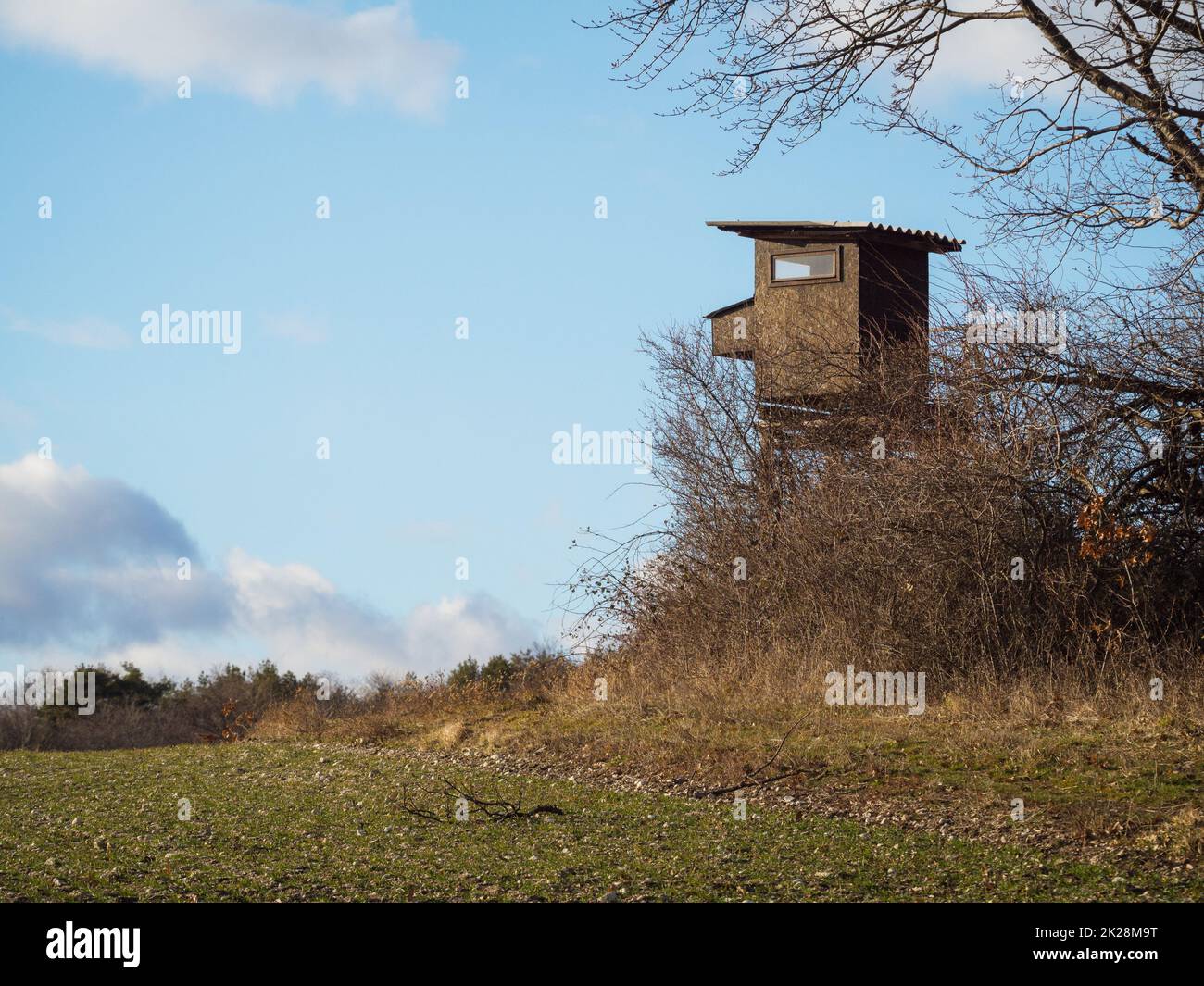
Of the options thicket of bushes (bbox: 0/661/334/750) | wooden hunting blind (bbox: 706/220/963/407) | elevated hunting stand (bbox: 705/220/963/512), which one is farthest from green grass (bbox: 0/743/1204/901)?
thicket of bushes (bbox: 0/661/334/750)

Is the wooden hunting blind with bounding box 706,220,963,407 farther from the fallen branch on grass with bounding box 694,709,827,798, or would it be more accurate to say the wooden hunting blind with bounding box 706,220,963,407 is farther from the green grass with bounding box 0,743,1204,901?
the green grass with bounding box 0,743,1204,901

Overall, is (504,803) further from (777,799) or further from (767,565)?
(767,565)

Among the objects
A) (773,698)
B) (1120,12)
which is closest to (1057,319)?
(1120,12)

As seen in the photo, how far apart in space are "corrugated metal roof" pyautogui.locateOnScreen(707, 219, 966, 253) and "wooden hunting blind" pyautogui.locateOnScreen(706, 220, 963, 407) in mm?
23

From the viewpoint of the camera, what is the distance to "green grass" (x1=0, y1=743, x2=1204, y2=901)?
7941mm

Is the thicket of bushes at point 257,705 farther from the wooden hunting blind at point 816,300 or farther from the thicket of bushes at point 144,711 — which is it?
the wooden hunting blind at point 816,300

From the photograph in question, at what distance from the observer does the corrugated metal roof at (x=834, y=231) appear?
25.4 m

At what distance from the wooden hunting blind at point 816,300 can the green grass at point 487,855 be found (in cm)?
1276

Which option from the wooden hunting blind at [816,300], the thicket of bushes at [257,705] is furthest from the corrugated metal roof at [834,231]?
the thicket of bushes at [257,705]

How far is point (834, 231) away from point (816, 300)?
4.96ft

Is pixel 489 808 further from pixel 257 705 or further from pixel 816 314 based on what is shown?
pixel 257 705

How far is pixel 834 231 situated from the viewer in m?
25.5
